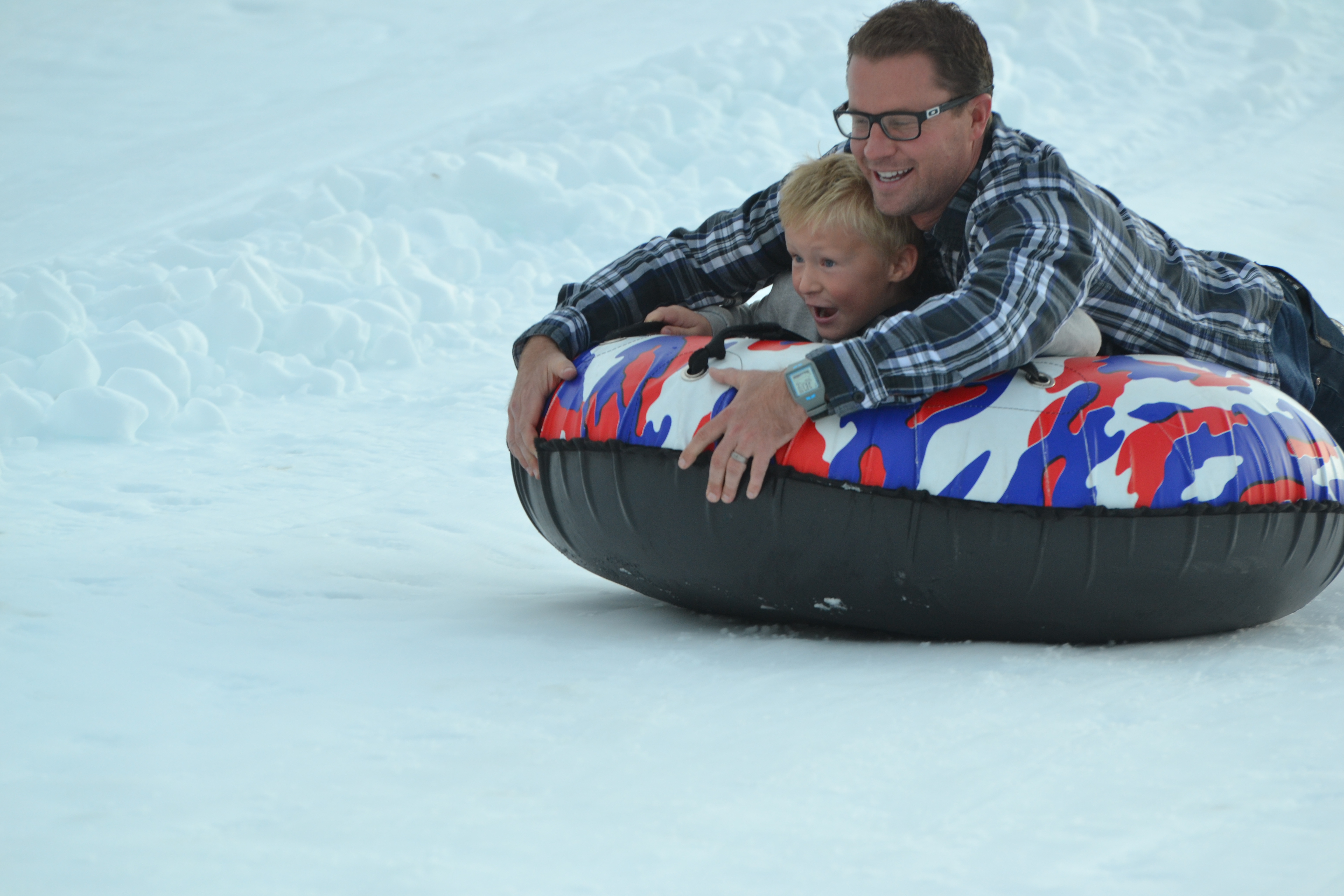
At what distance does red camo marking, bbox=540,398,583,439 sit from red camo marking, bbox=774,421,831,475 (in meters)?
0.37

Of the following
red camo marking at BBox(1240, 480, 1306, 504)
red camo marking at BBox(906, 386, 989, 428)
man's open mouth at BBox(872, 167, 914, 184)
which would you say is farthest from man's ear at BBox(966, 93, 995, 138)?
red camo marking at BBox(1240, 480, 1306, 504)

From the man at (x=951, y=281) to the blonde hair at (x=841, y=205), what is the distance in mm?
51

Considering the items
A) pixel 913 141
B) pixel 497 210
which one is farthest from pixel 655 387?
pixel 497 210

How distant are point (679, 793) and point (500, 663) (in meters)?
0.53

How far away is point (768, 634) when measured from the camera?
1.99 m

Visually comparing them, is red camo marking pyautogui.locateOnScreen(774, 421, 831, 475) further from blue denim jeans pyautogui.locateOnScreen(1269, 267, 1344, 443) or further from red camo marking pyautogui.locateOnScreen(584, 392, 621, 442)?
blue denim jeans pyautogui.locateOnScreen(1269, 267, 1344, 443)

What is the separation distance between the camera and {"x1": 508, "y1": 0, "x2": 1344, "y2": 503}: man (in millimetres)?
1737

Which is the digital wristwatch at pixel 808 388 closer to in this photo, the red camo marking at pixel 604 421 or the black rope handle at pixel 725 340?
the black rope handle at pixel 725 340

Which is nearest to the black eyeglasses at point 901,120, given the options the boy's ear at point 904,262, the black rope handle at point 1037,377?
the boy's ear at point 904,262

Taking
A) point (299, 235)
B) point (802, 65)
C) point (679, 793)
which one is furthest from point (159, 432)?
point (802, 65)

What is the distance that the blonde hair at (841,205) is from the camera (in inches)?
85.7

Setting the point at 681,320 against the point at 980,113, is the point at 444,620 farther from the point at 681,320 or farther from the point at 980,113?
the point at 980,113

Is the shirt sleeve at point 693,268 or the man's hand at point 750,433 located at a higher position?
the shirt sleeve at point 693,268

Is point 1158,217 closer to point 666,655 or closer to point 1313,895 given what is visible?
point 666,655
